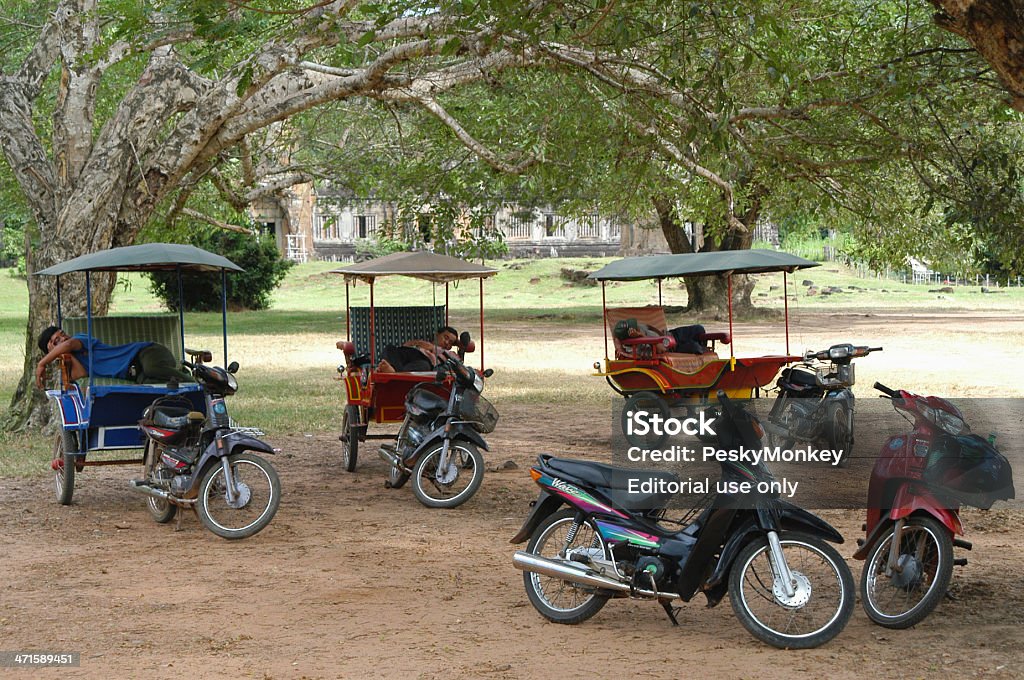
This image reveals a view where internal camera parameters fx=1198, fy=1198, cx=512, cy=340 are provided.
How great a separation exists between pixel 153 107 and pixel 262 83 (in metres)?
2.28

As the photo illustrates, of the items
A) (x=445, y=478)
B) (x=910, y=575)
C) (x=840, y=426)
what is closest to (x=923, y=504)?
(x=910, y=575)

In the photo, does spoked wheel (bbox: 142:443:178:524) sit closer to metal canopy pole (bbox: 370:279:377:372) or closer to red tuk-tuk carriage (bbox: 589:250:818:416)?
metal canopy pole (bbox: 370:279:377:372)

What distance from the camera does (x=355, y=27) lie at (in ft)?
36.7

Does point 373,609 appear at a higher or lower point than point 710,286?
lower

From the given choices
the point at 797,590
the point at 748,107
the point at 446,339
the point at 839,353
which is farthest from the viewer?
the point at 748,107

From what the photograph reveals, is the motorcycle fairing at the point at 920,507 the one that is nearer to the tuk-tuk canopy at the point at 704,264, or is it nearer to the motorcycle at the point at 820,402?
the motorcycle at the point at 820,402

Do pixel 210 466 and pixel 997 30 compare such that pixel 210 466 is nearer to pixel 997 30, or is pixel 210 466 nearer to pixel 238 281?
pixel 997 30

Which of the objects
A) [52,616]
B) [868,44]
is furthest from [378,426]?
[52,616]

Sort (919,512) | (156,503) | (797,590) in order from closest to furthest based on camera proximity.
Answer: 1. (797,590)
2. (919,512)
3. (156,503)

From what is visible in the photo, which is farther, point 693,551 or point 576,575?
point 576,575

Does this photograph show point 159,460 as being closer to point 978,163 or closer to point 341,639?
point 341,639

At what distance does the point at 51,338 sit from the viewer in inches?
398

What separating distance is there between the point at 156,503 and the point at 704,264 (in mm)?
7062

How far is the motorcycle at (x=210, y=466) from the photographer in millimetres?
8117
